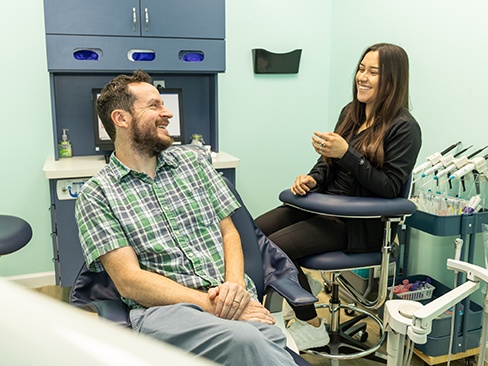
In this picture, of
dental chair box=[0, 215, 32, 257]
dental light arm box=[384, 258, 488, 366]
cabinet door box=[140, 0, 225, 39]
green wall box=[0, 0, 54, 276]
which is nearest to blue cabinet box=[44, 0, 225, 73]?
cabinet door box=[140, 0, 225, 39]

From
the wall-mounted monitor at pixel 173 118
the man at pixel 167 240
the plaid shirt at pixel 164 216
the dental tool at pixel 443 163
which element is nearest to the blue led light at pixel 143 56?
the wall-mounted monitor at pixel 173 118

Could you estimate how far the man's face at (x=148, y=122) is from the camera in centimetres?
165

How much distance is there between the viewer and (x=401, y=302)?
1.56 meters

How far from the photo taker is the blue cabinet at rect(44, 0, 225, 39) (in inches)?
98.3

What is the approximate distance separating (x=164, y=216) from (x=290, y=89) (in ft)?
6.83

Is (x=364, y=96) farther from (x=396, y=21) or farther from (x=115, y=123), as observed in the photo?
(x=115, y=123)

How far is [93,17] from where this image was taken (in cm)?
255

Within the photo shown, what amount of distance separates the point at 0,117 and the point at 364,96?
1.98 meters

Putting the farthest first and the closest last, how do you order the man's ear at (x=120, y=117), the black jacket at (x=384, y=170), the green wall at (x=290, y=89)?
the green wall at (x=290, y=89), the black jacket at (x=384, y=170), the man's ear at (x=120, y=117)

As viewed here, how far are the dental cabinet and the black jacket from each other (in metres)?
0.97

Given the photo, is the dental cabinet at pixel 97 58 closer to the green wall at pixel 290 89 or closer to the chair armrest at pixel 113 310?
the green wall at pixel 290 89

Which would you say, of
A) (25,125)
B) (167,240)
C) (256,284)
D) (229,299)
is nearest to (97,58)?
(25,125)

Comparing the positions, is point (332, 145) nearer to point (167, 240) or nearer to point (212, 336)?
point (167, 240)

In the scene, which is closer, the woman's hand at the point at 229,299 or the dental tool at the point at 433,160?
the woman's hand at the point at 229,299
